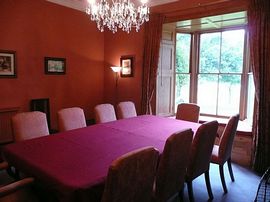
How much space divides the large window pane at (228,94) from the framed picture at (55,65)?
3487 mm

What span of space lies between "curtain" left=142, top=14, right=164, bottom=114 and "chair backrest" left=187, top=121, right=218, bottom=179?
7.90ft

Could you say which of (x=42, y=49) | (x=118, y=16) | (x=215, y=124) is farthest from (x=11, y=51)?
(x=215, y=124)

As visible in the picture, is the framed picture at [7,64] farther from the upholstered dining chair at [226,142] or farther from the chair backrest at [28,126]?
the upholstered dining chair at [226,142]

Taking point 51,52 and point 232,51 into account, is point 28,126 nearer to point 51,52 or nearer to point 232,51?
point 51,52

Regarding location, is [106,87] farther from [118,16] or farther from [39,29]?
[118,16]

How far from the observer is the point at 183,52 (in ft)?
17.3

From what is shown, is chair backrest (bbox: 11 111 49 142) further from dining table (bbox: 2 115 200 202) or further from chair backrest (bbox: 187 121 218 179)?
chair backrest (bbox: 187 121 218 179)

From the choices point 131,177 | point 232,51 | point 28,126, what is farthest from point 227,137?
point 232,51

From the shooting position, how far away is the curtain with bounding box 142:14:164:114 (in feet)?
14.7

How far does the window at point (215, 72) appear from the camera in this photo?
464cm

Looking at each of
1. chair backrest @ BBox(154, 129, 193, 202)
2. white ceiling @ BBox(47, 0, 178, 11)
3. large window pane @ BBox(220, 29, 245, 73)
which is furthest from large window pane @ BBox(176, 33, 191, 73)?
chair backrest @ BBox(154, 129, 193, 202)

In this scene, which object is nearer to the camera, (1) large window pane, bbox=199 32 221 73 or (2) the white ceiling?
(2) the white ceiling

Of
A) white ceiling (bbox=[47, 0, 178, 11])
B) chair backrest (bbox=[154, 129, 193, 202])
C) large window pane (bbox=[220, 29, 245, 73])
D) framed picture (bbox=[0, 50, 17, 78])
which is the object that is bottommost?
chair backrest (bbox=[154, 129, 193, 202])

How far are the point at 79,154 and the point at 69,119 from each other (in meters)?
1.13
